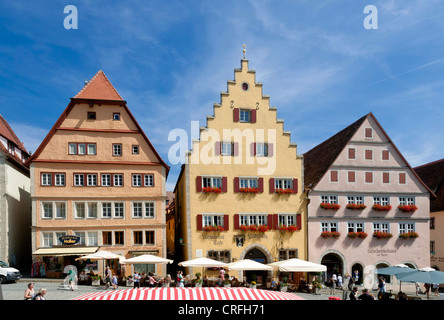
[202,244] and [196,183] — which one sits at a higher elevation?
[196,183]

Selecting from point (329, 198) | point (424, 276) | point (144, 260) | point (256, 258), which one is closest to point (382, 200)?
point (329, 198)

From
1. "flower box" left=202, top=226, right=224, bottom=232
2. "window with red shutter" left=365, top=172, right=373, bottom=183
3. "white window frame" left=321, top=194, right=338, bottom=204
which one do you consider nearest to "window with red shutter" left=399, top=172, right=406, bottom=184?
"window with red shutter" left=365, top=172, right=373, bottom=183

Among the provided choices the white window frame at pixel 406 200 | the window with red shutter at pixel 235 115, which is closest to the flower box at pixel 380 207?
the white window frame at pixel 406 200

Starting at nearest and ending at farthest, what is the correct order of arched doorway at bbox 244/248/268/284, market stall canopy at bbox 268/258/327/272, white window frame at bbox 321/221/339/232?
market stall canopy at bbox 268/258/327/272 → arched doorway at bbox 244/248/268/284 → white window frame at bbox 321/221/339/232

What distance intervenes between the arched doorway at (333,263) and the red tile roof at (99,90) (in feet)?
67.1

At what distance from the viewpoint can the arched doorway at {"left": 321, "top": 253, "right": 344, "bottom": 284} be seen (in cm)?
2897

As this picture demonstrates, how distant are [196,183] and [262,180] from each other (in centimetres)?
519

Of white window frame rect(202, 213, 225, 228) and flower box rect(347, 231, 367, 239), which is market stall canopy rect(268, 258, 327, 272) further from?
flower box rect(347, 231, 367, 239)

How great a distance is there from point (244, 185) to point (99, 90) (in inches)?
522

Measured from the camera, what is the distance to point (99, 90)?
2767 centimetres
